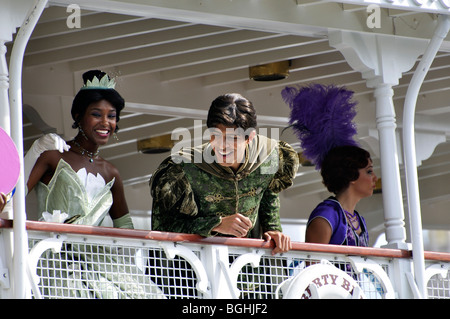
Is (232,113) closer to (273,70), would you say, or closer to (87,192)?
(87,192)

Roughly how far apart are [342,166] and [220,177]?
145cm

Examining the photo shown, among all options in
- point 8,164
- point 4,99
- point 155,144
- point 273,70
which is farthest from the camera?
point 155,144

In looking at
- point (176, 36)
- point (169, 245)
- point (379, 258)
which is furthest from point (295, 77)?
point (169, 245)

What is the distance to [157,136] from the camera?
1227cm

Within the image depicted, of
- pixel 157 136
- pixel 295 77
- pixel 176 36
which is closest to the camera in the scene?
Result: pixel 176 36

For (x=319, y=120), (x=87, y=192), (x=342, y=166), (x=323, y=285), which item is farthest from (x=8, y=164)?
(x=319, y=120)

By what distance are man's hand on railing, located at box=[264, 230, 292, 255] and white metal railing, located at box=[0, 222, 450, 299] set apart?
0.05 m

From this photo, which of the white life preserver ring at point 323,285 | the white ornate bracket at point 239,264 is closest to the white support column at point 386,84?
the white life preserver ring at point 323,285

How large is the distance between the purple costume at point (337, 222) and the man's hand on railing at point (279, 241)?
686 millimetres

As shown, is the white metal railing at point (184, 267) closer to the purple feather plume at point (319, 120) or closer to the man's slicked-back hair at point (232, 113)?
the man's slicked-back hair at point (232, 113)

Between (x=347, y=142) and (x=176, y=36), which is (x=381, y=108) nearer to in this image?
(x=347, y=142)

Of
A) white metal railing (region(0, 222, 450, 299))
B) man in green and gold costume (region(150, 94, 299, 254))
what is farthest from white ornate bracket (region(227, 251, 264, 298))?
man in green and gold costume (region(150, 94, 299, 254))

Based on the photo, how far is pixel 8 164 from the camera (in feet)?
20.9
